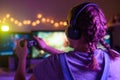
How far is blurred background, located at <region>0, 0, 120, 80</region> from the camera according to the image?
2941 millimetres

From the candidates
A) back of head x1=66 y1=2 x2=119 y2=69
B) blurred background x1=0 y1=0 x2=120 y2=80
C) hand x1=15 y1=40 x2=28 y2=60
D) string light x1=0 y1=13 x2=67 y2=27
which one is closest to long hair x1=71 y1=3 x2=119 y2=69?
back of head x1=66 y1=2 x2=119 y2=69

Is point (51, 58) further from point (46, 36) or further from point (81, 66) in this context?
point (46, 36)

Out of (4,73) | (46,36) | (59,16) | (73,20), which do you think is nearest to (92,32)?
(73,20)

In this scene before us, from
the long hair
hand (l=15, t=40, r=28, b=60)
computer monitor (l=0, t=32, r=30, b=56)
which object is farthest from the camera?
computer monitor (l=0, t=32, r=30, b=56)

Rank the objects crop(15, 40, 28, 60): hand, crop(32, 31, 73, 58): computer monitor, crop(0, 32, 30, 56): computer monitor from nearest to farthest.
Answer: crop(15, 40, 28, 60): hand, crop(0, 32, 30, 56): computer monitor, crop(32, 31, 73, 58): computer monitor

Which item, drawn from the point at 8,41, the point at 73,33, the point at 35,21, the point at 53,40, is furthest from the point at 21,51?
the point at 35,21

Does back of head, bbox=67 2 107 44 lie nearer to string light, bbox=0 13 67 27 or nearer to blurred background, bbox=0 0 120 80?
blurred background, bbox=0 0 120 80

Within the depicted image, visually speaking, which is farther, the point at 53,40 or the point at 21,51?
the point at 53,40

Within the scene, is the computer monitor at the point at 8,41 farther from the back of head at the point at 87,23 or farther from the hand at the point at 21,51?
the back of head at the point at 87,23

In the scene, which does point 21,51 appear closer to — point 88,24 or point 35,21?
point 88,24

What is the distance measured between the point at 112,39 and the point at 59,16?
0.66 meters

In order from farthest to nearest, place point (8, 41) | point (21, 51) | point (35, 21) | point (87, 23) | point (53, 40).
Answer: point (35, 21) < point (53, 40) < point (8, 41) < point (21, 51) < point (87, 23)

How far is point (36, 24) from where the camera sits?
3.19m

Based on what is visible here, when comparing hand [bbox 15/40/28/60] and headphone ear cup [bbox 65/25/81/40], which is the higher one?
headphone ear cup [bbox 65/25/81/40]
